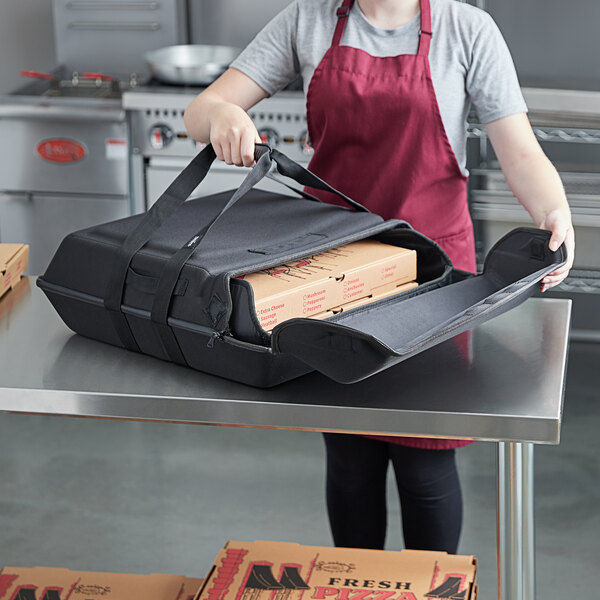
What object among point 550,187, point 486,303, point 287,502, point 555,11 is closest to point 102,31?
point 555,11

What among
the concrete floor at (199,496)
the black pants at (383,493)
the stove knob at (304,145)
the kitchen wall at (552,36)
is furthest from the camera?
the kitchen wall at (552,36)

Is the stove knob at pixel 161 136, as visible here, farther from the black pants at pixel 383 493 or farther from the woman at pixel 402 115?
the black pants at pixel 383 493

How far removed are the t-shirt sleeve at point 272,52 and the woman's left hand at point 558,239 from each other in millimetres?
554

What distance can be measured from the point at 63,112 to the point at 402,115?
1.64 metres

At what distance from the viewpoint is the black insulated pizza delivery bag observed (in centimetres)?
106

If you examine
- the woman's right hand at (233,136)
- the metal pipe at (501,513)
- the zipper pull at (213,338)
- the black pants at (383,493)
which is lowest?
the black pants at (383,493)

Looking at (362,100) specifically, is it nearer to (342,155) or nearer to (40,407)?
(342,155)

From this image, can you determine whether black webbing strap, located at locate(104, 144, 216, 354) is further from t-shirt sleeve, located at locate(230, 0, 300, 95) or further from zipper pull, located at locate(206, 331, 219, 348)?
t-shirt sleeve, located at locate(230, 0, 300, 95)

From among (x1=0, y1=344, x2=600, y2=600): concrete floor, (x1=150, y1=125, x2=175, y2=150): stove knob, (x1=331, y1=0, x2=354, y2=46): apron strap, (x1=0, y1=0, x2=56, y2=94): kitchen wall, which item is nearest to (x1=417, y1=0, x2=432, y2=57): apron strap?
(x1=331, y1=0, x2=354, y2=46): apron strap

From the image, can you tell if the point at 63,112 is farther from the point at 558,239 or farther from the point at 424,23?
the point at 558,239

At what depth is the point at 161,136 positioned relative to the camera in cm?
295

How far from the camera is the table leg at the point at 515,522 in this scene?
1227 millimetres

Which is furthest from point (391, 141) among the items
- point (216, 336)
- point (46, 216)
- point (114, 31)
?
point (114, 31)

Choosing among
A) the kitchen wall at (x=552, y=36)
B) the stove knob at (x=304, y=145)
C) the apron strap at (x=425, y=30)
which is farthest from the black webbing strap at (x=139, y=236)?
the kitchen wall at (x=552, y=36)
